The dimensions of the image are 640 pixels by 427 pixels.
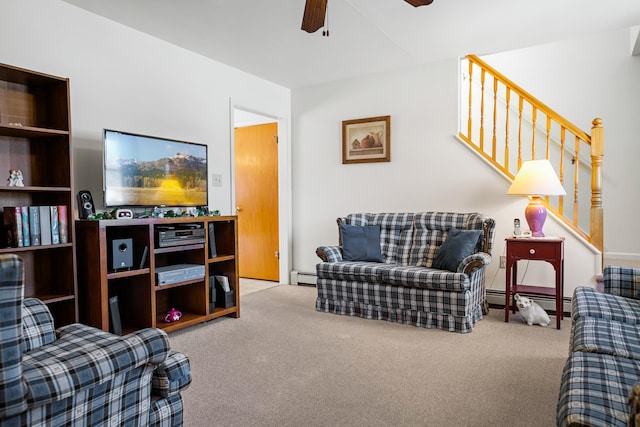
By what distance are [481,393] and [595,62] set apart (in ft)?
13.2

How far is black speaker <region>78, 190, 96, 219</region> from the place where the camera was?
2723 mm

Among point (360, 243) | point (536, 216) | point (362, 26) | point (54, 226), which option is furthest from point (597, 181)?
point (54, 226)

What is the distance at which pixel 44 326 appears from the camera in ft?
5.02

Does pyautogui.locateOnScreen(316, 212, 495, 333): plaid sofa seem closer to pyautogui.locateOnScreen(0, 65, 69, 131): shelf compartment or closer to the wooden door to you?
the wooden door

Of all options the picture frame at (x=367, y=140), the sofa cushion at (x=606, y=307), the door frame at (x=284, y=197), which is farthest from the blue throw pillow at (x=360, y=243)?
the sofa cushion at (x=606, y=307)

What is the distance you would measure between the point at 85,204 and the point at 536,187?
11.0 feet

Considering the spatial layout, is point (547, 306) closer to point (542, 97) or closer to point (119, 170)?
point (542, 97)

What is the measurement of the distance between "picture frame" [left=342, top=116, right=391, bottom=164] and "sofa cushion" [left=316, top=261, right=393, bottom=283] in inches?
53.9

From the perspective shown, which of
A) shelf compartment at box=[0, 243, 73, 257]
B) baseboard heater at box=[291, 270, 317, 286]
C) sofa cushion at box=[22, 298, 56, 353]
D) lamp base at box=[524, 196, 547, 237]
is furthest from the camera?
baseboard heater at box=[291, 270, 317, 286]

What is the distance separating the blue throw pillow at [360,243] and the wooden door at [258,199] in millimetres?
1453

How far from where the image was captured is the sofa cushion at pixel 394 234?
395 centimetres

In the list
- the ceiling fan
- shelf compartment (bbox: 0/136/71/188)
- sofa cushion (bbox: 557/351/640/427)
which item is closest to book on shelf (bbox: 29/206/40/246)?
shelf compartment (bbox: 0/136/71/188)

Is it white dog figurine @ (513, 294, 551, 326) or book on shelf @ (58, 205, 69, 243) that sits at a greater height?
book on shelf @ (58, 205, 69, 243)

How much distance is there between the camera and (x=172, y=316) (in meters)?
3.19
